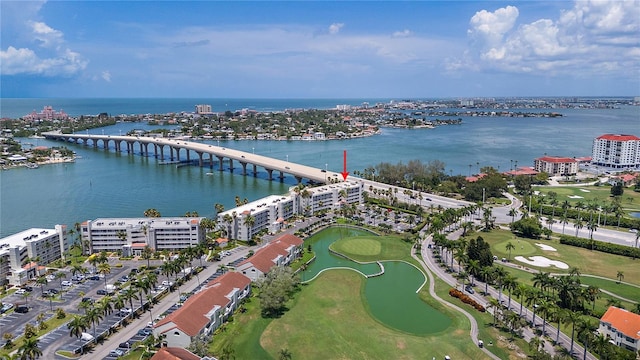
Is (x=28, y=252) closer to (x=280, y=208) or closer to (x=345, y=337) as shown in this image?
(x=280, y=208)

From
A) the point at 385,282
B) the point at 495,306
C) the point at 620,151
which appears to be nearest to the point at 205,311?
the point at 385,282

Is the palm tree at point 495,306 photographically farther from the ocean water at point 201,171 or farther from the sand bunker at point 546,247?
the ocean water at point 201,171

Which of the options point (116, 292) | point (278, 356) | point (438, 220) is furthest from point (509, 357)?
point (116, 292)

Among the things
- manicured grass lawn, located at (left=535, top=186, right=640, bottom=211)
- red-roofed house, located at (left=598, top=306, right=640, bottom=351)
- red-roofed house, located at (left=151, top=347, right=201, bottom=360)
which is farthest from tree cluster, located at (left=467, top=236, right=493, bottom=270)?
manicured grass lawn, located at (left=535, top=186, right=640, bottom=211)

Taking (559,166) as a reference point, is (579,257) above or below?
below

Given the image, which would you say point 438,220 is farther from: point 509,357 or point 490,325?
point 509,357
